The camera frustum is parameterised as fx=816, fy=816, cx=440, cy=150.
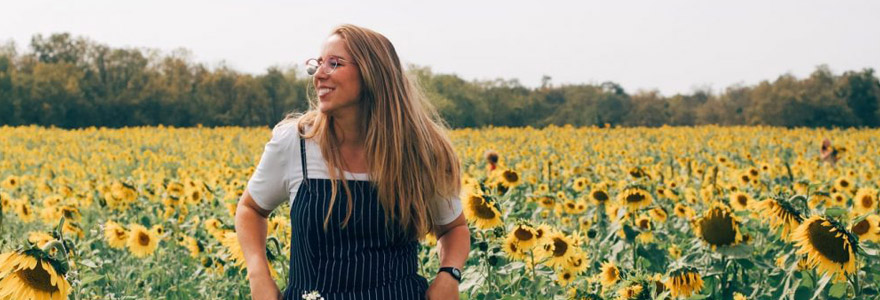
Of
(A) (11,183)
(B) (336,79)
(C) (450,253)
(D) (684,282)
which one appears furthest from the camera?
(A) (11,183)

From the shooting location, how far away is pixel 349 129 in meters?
2.52

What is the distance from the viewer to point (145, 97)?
39.4 m

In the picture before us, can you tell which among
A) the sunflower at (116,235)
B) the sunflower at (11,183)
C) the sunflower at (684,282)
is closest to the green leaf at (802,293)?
the sunflower at (684,282)

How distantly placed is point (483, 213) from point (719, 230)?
0.95m

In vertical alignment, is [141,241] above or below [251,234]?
below

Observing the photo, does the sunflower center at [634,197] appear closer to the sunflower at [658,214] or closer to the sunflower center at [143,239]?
the sunflower at [658,214]

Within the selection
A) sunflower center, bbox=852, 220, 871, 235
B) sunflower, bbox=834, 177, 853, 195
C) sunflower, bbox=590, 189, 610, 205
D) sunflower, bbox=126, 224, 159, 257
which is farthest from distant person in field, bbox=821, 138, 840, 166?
sunflower, bbox=126, 224, 159, 257

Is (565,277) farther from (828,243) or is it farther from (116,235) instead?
(116,235)

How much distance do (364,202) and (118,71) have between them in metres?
43.5

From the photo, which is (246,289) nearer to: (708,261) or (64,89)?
(708,261)

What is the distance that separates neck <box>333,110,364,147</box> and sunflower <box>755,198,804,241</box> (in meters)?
1.71

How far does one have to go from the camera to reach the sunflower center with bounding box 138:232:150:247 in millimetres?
4215

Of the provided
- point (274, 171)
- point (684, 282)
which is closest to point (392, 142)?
point (274, 171)

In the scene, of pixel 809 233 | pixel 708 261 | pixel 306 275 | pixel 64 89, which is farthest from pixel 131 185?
pixel 64 89
